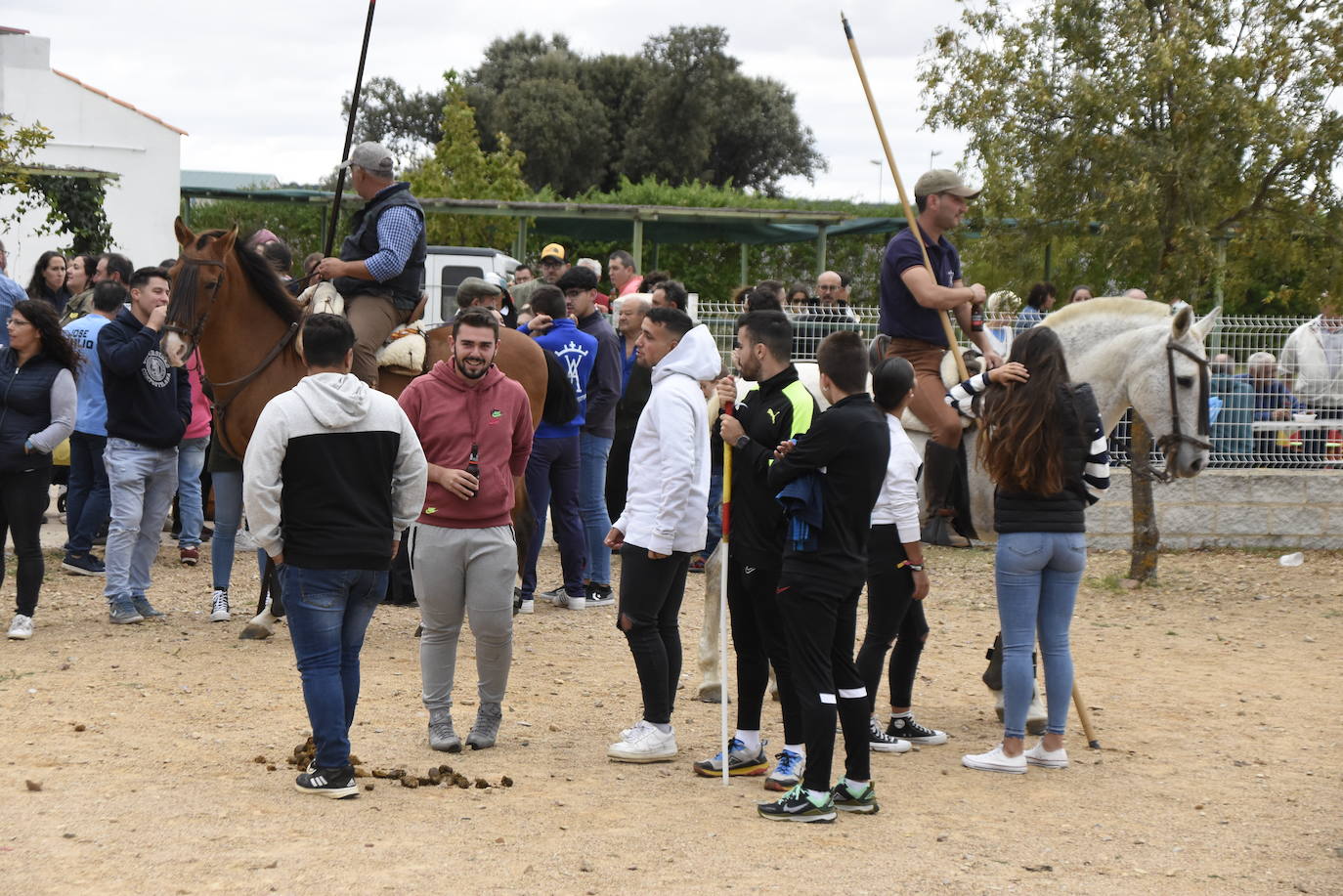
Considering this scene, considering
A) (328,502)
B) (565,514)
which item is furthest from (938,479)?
(328,502)

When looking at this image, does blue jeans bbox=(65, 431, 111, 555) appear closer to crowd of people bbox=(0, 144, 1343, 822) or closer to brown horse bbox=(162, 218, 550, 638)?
crowd of people bbox=(0, 144, 1343, 822)

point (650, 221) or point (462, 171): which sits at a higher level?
point (462, 171)

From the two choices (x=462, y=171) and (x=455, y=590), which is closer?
(x=455, y=590)

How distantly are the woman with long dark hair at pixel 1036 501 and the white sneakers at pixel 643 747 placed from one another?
1.44 m

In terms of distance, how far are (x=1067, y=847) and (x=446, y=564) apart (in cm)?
286

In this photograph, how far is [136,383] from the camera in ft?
30.6

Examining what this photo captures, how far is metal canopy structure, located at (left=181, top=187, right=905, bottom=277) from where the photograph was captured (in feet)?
80.4

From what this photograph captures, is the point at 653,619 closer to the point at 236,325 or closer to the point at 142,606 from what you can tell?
the point at 236,325

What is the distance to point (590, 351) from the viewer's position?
10672 millimetres

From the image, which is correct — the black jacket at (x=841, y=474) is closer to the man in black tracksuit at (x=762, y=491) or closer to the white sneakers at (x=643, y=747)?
the man in black tracksuit at (x=762, y=491)

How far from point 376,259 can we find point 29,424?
2266mm

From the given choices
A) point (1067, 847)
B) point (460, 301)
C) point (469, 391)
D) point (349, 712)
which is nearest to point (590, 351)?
point (460, 301)

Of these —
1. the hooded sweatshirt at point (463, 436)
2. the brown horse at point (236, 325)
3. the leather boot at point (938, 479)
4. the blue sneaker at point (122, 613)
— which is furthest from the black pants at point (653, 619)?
the blue sneaker at point (122, 613)

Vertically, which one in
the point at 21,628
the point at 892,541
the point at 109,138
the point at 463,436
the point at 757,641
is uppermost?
the point at 109,138
